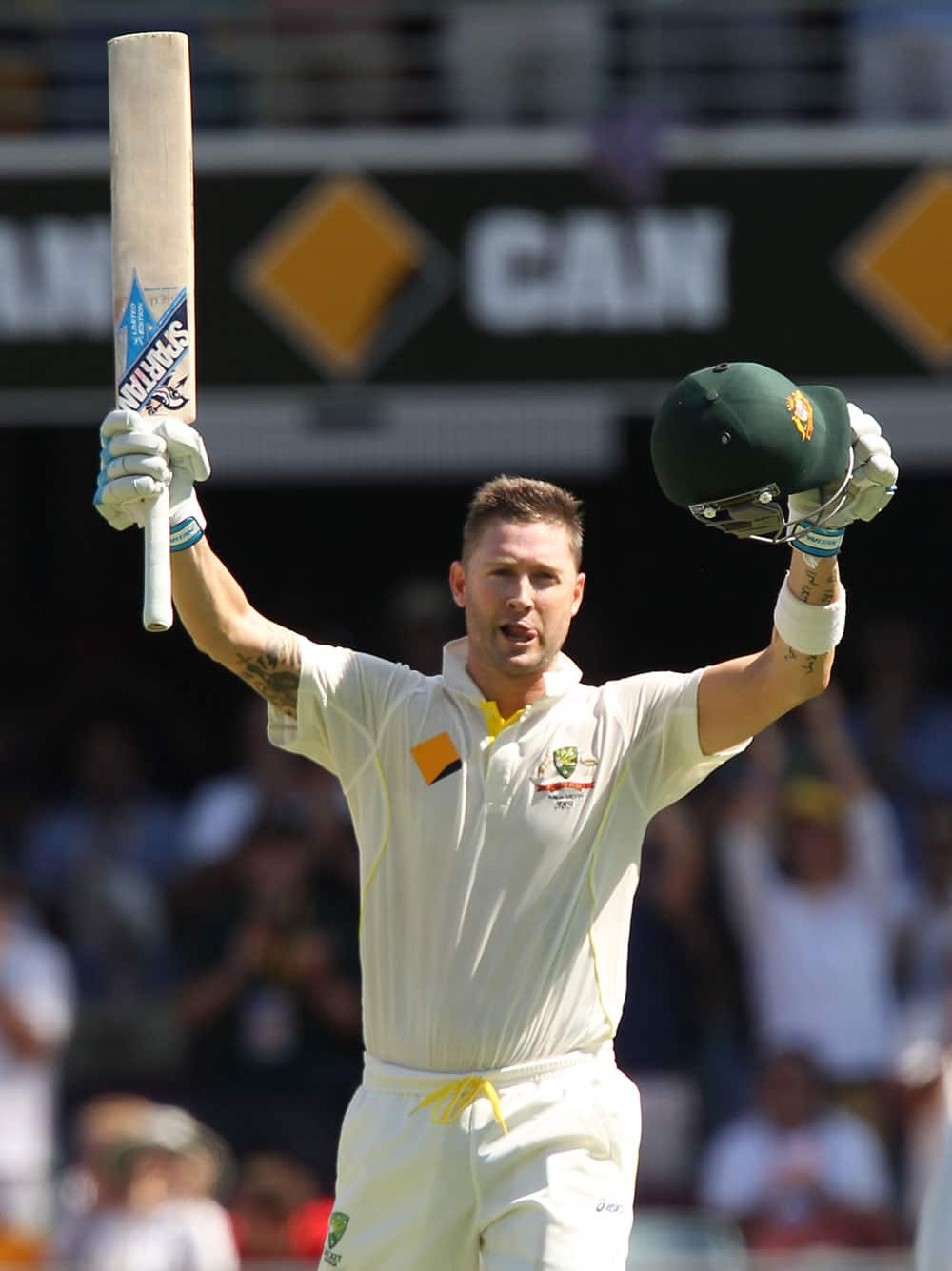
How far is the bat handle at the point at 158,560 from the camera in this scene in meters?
4.28

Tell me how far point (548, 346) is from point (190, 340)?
4619 mm

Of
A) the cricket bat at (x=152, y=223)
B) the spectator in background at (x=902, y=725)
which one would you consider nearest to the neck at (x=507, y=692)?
the cricket bat at (x=152, y=223)

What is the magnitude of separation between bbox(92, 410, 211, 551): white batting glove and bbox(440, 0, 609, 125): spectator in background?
523 cm

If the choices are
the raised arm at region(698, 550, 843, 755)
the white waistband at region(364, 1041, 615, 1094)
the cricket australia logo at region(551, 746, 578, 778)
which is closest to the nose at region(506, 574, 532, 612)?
the cricket australia logo at region(551, 746, 578, 778)

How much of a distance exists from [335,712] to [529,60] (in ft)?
17.6

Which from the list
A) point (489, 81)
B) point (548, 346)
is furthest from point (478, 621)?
point (489, 81)

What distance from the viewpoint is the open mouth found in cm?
453

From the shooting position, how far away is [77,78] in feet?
31.0

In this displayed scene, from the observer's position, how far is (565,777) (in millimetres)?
4543

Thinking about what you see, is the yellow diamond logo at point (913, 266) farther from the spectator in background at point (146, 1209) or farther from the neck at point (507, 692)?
the neck at point (507, 692)

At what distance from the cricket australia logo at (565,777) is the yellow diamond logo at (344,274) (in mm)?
4645

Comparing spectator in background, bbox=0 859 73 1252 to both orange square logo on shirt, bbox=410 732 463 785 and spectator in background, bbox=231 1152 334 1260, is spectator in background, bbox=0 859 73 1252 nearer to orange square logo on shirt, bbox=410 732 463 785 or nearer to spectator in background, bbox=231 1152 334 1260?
spectator in background, bbox=231 1152 334 1260

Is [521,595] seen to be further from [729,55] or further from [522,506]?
[729,55]

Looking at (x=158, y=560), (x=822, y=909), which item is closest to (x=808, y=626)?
(x=158, y=560)
